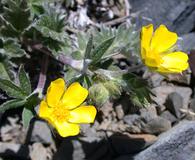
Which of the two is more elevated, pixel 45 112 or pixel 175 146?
pixel 45 112

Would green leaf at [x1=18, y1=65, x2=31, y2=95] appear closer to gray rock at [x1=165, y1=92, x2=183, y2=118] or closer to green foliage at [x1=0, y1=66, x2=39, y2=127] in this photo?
green foliage at [x1=0, y1=66, x2=39, y2=127]

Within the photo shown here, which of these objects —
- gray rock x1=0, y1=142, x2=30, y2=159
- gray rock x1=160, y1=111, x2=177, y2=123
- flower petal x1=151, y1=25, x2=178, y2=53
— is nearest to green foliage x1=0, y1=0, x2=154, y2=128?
flower petal x1=151, y1=25, x2=178, y2=53

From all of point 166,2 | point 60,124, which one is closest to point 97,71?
point 60,124

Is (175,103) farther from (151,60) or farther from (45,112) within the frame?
(45,112)

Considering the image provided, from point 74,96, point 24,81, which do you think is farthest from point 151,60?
point 24,81

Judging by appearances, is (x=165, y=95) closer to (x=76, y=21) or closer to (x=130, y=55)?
(x=130, y=55)

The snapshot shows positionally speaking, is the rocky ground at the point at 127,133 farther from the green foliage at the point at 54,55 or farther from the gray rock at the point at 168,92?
the green foliage at the point at 54,55

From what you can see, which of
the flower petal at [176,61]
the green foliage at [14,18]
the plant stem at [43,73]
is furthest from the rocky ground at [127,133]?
the green foliage at [14,18]
